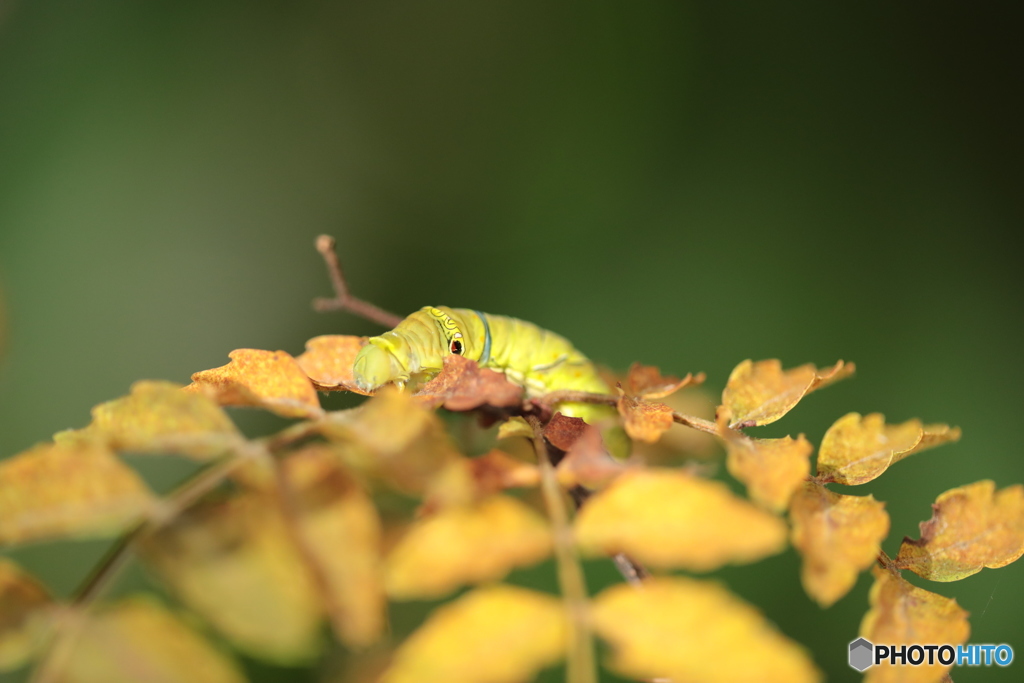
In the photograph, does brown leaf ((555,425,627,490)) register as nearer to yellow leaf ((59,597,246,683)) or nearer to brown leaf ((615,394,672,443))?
brown leaf ((615,394,672,443))

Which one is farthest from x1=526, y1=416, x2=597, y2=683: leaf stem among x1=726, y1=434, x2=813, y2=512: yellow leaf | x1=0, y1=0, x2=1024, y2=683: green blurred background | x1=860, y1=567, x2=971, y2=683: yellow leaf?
x1=0, y1=0, x2=1024, y2=683: green blurred background

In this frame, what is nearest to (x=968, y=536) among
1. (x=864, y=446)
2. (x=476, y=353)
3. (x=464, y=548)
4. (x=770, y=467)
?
(x=864, y=446)

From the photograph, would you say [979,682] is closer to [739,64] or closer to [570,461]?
[570,461]

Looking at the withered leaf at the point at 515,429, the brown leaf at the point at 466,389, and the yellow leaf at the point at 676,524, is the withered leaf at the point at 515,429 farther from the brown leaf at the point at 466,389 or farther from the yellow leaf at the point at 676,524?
the yellow leaf at the point at 676,524

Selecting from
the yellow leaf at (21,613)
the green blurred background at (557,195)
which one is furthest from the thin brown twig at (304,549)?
the green blurred background at (557,195)

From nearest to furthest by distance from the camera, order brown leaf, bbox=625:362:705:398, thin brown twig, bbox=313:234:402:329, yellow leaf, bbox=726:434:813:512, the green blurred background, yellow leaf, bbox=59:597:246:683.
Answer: yellow leaf, bbox=59:597:246:683
yellow leaf, bbox=726:434:813:512
brown leaf, bbox=625:362:705:398
thin brown twig, bbox=313:234:402:329
the green blurred background

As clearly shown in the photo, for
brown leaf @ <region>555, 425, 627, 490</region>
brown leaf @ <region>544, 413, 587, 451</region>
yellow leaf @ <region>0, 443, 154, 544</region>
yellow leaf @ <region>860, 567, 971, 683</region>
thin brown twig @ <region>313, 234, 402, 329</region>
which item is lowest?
yellow leaf @ <region>0, 443, 154, 544</region>

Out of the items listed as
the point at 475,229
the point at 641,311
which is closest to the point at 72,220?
the point at 475,229
